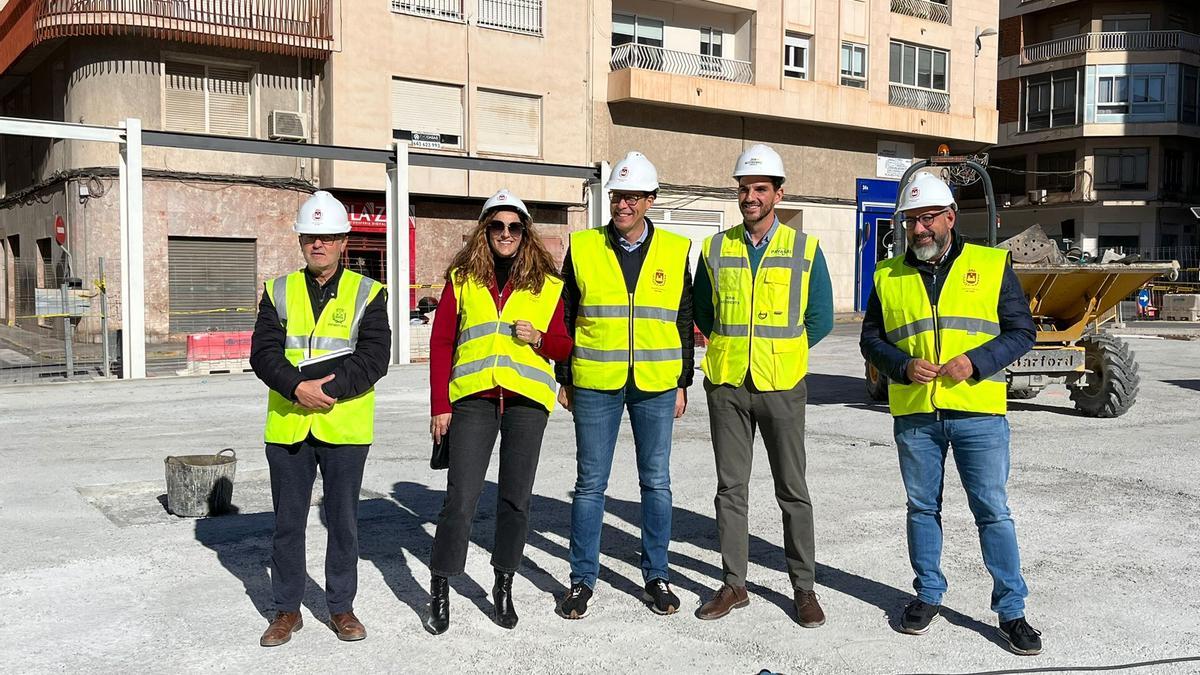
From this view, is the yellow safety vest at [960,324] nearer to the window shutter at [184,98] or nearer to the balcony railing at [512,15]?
the window shutter at [184,98]

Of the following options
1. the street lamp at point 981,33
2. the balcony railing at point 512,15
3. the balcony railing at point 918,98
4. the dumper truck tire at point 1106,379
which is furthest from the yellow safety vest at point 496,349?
the street lamp at point 981,33

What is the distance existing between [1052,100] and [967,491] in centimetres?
4746

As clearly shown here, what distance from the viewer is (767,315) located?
5277 millimetres

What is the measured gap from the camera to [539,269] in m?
5.10

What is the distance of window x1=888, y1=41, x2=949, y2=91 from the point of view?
35656 millimetres

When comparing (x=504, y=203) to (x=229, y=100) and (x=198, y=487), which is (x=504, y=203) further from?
(x=229, y=100)

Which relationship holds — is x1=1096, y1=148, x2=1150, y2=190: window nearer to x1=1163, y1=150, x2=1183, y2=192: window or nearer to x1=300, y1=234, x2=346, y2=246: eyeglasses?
x1=1163, y1=150, x2=1183, y2=192: window

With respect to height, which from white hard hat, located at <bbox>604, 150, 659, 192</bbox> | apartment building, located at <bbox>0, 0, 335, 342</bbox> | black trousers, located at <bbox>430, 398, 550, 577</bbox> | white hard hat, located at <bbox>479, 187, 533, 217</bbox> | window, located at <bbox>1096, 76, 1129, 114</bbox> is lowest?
black trousers, located at <bbox>430, 398, 550, 577</bbox>

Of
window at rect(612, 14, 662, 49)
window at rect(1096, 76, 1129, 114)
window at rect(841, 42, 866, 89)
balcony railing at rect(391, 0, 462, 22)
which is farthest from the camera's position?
window at rect(1096, 76, 1129, 114)

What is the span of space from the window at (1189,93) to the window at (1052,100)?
4057 millimetres

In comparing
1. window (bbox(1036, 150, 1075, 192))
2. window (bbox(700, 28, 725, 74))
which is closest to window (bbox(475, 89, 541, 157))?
window (bbox(700, 28, 725, 74))

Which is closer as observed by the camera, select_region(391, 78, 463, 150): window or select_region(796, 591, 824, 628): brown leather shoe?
select_region(796, 591, 824, 628): brown leather shoe

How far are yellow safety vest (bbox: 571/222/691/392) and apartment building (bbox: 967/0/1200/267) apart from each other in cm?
4400

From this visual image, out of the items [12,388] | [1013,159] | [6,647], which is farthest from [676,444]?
[1013,159]
